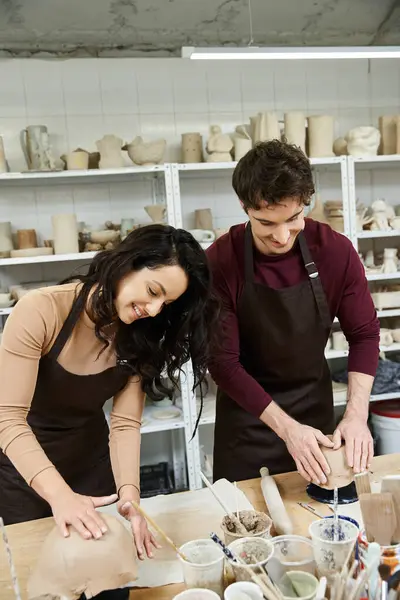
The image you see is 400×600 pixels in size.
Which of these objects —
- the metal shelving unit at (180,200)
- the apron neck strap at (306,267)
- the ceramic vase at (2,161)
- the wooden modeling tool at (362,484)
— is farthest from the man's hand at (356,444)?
the ceramic vase at (2,161)

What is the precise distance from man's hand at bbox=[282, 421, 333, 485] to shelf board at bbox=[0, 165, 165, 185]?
2.19m

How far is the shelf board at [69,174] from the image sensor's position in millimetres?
3211

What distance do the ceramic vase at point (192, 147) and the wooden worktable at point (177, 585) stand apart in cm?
234

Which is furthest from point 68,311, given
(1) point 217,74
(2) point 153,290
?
(1) point 217,74

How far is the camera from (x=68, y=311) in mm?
1524

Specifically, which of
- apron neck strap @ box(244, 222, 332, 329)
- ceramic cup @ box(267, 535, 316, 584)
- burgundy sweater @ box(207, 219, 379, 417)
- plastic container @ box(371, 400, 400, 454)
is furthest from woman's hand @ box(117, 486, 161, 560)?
plastic container @ box(371, 400, 400, 454)

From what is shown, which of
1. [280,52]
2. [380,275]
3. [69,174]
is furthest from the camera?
[380,275]

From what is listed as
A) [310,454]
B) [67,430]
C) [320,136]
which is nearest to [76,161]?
[320,136]

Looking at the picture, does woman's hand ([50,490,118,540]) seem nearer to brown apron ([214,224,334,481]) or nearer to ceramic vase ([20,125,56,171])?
brown apron ([214,224,334,481])

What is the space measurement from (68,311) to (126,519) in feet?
1.87

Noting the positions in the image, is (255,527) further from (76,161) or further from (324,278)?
(76,161)

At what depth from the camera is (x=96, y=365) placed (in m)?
1.60

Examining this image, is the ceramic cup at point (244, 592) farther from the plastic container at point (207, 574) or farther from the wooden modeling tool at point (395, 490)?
the wooden modeling tool at point (395, 490)

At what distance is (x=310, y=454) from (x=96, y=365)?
2.13 feet
